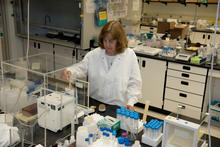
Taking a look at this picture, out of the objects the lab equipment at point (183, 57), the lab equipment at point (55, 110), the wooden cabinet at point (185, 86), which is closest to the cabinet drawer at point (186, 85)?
the wooden cabinet at point (185, 86)

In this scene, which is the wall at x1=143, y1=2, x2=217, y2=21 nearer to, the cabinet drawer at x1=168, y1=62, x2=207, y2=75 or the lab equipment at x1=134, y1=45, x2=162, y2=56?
the lab equipment at x1=134, y1=45, x2=162, y2=56

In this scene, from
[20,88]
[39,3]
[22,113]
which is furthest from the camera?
[39,3]

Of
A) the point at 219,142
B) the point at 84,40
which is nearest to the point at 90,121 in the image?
the point at 219,142

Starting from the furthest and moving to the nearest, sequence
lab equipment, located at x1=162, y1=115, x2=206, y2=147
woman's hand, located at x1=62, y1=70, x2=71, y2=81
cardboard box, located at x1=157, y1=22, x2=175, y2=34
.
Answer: cardboard box, located at x1=157, y1=22, x2=175, y2=34 < woman's hand, located at x1=62, y1=70, x2=71, y2=81 < lab equipment, located at x1=162, y1=115, x2=206, y2=147

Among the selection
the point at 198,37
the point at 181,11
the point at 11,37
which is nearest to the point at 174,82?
the point at 11,37

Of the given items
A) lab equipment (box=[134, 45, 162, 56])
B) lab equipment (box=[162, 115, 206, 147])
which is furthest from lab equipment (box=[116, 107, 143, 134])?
lab equipment (box=[134, 45, 162, 56])

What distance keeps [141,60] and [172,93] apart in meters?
0.64

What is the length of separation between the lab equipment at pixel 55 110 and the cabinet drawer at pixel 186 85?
203cm

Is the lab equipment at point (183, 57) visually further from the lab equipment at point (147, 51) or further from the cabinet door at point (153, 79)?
the lab equipment at point (147, 51)

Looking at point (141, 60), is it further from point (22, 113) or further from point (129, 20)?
point (22, 113)

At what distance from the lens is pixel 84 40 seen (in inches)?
121

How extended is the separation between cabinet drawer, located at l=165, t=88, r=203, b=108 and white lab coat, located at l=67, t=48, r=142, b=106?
131 centimetres

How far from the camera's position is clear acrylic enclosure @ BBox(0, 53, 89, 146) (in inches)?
50.6

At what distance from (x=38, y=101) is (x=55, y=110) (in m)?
0.12
